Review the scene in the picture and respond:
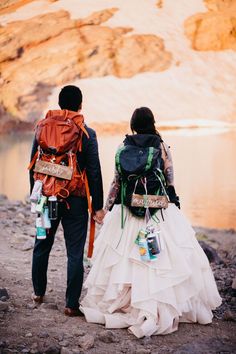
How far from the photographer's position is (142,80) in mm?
31828

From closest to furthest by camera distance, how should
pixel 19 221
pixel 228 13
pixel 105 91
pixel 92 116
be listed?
pixel 19 221
pixel 92 116
pixel 105 91
pixel 228 13

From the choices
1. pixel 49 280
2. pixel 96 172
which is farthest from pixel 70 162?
pixel 49 280

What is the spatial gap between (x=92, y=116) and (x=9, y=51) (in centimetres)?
566

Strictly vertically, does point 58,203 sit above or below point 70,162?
below

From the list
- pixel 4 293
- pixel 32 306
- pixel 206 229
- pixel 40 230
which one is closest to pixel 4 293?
pixel 4 293

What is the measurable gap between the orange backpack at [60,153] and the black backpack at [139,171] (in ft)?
0.80

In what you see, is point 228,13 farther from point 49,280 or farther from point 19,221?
point 49,280

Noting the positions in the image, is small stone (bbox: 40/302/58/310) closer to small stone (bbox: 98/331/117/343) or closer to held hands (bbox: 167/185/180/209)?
small stone (bbox: 98/331/117/343)

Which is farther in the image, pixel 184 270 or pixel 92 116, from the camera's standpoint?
→ pixel 92 116

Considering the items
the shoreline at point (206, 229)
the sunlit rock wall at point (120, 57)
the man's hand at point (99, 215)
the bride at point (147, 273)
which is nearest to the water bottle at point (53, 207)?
the man's hand at point (99, 215)

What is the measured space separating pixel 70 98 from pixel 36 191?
0.58m

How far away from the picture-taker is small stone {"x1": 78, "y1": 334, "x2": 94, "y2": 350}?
3205mm

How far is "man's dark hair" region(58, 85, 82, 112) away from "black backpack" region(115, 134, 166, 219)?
37cm

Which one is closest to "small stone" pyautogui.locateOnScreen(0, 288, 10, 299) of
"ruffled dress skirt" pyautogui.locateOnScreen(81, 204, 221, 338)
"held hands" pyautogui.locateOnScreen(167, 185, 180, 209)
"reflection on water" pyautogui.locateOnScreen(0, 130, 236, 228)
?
"ruffled dress skirt" pyautogui.locateOnScreen(81, 204, 221, 338)
